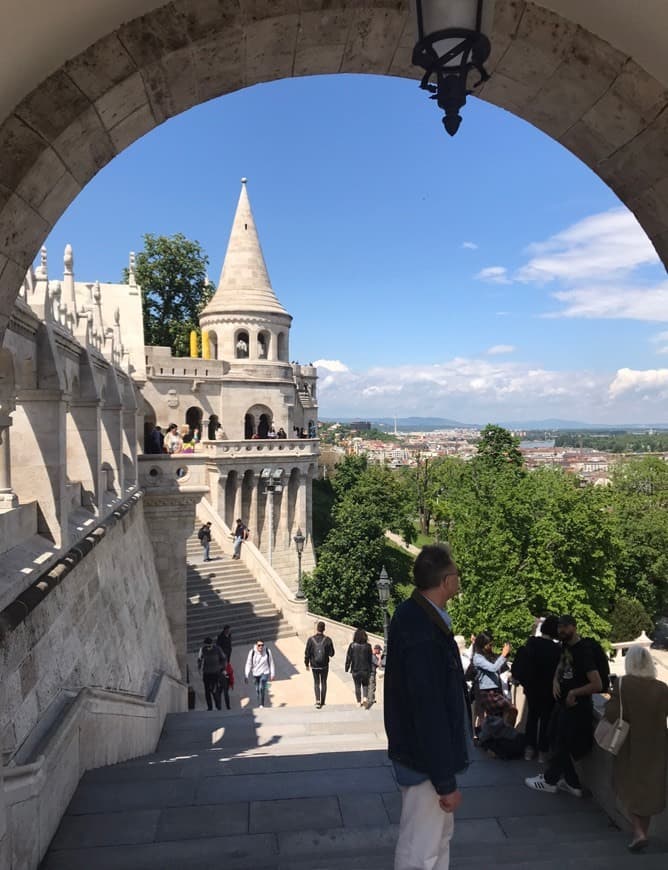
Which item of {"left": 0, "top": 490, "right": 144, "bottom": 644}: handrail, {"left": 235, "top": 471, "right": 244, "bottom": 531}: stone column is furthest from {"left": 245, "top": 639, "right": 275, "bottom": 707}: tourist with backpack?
{"left": 235, "top": 471, "right": 244, "bottom": 531}: stone column

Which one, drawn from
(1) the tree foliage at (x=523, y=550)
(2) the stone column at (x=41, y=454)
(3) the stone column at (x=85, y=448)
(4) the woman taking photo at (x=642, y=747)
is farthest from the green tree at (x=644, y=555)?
(4) the woman taking photo at (x=642, y=747)

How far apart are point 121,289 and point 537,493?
16.6m

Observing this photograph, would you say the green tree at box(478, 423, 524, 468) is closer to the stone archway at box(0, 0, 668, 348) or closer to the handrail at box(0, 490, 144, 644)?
the handrail at box(0, 490, 144, 644)

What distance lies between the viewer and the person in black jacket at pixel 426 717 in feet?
8.70

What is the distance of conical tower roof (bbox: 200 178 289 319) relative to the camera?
34.2 metres

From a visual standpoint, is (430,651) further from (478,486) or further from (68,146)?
(478,486)

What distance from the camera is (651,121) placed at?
327cm

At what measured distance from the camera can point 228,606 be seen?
Result: 20219 millimetres

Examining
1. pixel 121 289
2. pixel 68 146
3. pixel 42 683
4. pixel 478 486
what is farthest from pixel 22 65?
pixel 478 486

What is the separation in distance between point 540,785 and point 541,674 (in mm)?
771

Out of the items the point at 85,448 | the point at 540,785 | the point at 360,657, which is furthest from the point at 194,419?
the point at 540,785

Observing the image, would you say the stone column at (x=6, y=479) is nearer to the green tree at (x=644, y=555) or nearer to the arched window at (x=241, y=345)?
the green tree at (x=644, y=555)

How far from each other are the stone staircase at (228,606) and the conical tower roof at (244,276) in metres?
15.7

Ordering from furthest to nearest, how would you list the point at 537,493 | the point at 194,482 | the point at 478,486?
the point at 478,486, the point at 537,493, the point at 194,482
